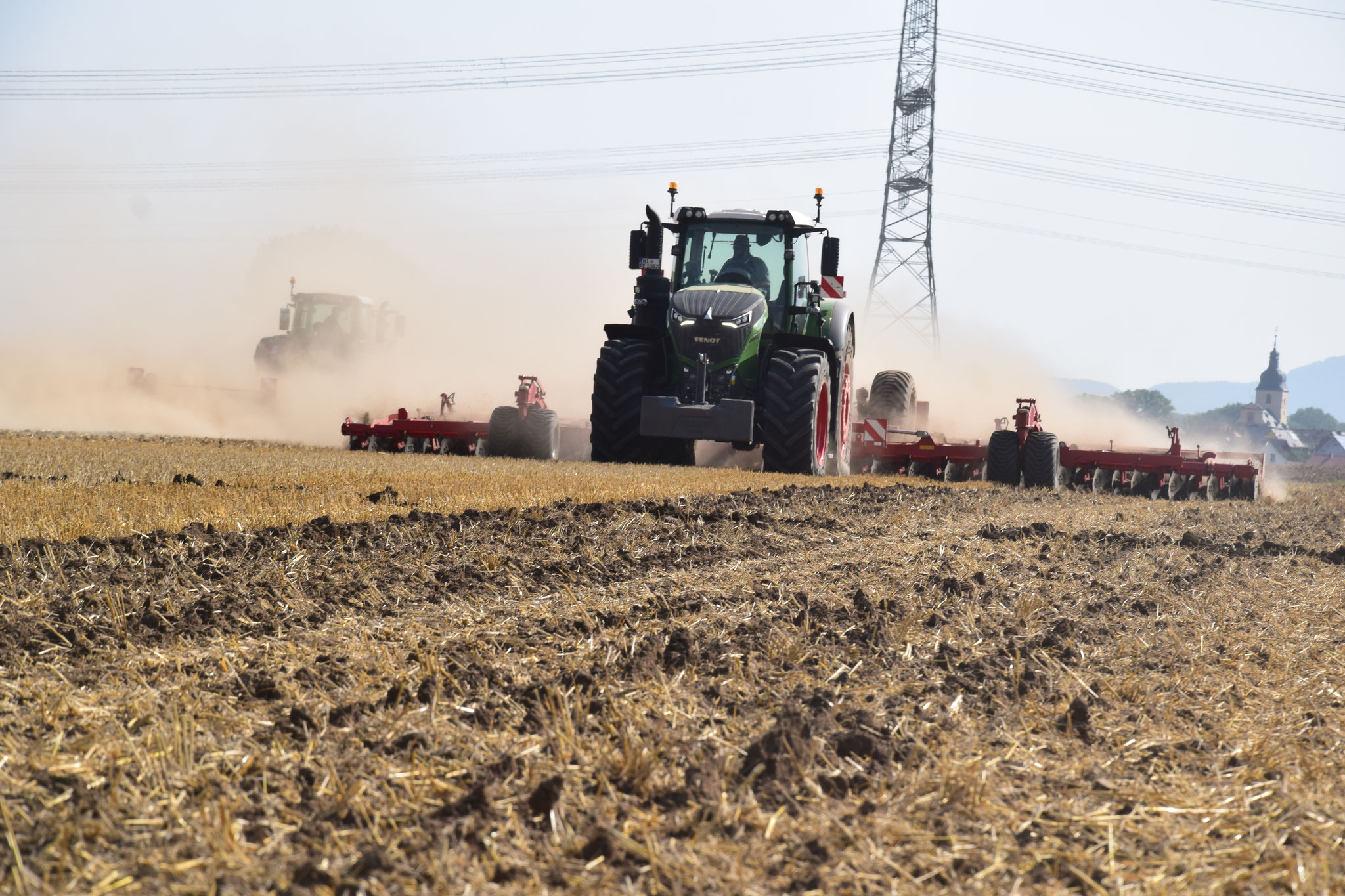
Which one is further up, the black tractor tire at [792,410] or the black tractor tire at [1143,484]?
the black tractor tire at [792,410]

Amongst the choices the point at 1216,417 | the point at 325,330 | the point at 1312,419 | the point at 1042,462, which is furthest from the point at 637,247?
A: the point at 1312,419

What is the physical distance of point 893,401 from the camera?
1568 cm

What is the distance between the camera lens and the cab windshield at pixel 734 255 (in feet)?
40.7

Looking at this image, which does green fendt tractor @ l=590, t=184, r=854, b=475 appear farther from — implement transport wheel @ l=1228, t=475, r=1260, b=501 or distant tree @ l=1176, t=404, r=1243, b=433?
distant tree @ l=1176, t=404, r=1243, b=433

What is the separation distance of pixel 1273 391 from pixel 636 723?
18067cm

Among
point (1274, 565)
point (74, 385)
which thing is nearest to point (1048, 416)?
point (1274, 565)

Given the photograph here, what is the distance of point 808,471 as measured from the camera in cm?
1203

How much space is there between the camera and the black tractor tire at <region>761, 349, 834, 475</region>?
11586 millimetres

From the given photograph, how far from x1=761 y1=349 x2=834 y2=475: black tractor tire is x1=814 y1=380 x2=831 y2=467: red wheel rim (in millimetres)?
483

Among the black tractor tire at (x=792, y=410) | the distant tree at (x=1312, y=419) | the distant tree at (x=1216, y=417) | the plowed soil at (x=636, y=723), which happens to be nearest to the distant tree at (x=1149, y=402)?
the distant tree at (x=1216, y=417)

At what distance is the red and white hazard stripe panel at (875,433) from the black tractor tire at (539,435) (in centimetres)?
395

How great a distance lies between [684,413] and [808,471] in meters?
1.54

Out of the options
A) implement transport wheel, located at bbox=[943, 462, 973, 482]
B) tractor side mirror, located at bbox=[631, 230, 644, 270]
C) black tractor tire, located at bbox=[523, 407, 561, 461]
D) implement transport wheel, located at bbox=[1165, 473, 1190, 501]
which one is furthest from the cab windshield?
implement transport wheel, located at bbox=[1165, 473, 1190, 501]

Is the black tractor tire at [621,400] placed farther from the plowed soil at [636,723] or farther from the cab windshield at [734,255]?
the plowed soil at [636,723]
